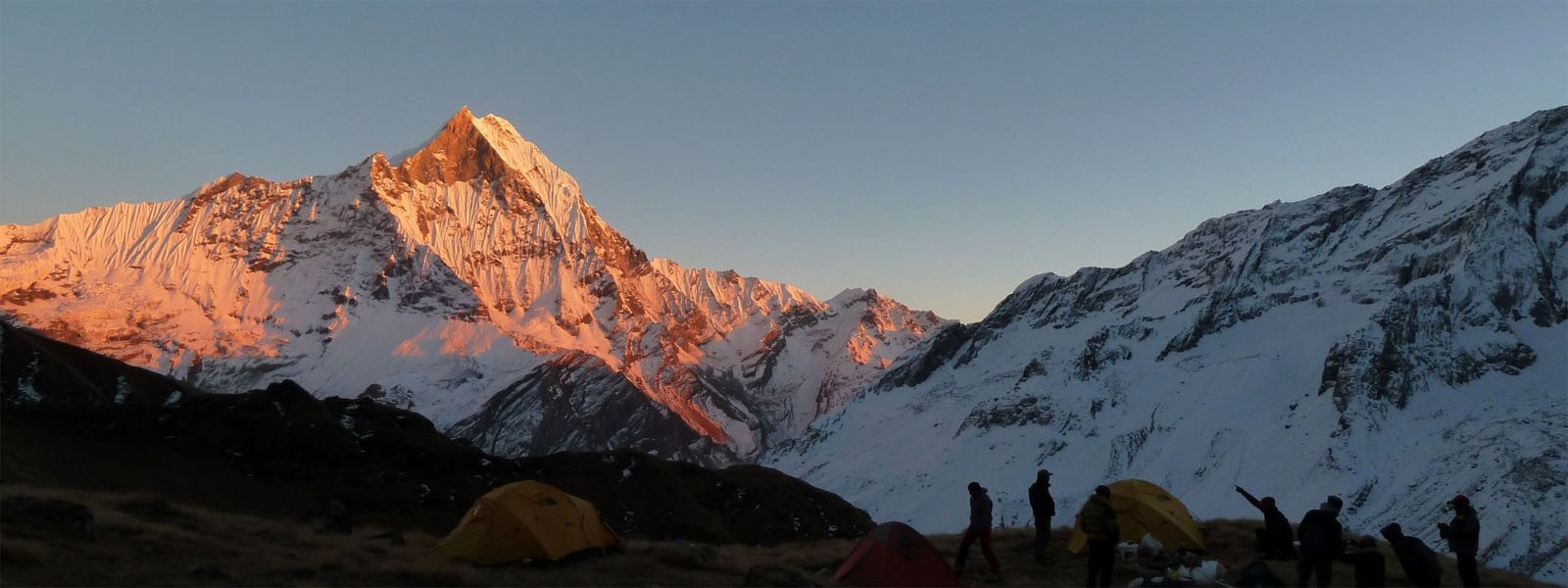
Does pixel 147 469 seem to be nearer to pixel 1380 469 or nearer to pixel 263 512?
pixel 263 512

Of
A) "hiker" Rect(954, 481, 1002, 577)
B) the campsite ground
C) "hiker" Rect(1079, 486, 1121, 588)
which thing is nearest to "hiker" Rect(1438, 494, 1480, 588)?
the campsite ground

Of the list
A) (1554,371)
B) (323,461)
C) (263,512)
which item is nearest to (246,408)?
(323,461)

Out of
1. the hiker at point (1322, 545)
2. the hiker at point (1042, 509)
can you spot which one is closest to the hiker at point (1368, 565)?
the hiker at point (1322, 545)

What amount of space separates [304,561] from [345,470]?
129 feet

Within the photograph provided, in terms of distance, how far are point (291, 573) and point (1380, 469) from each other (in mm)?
190672

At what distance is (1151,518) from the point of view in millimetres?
32250

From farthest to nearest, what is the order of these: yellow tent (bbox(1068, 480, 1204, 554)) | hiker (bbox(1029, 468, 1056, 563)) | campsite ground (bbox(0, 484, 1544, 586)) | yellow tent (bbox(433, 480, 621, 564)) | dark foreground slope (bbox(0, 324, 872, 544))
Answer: dark foreground slope (bbox(0, 324, 872, 544)) < yellow tent (bbox(1068, 480, 1204, 554)) < hiker (bbox(1029, 468, 1056, 563)) < yellow tent (bbox(433, 480, 621, 564)) < campsite ground (bbox(0, 484, 1544, 586))

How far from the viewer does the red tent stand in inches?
956

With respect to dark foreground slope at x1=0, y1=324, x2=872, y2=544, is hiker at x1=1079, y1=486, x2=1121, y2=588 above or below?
below

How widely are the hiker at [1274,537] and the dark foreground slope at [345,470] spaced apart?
39.3 meters

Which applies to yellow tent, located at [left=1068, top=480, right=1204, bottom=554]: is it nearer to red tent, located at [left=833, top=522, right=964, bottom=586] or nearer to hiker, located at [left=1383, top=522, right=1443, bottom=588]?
hiker, located at [left=1383, top=522, right=1443, bottom=588]

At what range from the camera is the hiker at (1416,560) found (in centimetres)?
2394

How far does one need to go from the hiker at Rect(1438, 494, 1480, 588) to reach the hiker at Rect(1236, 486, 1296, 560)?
18.7ft

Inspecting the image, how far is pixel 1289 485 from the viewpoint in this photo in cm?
18425
